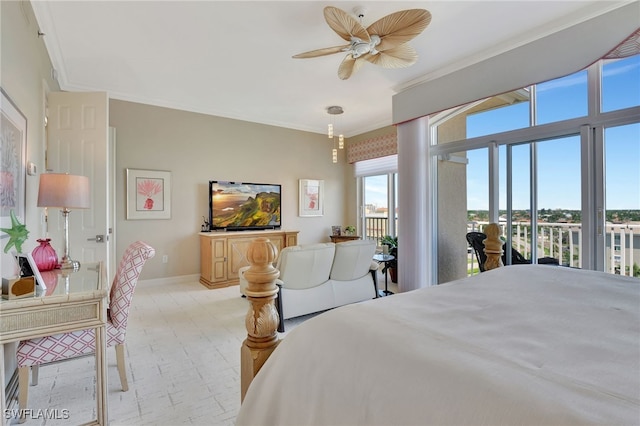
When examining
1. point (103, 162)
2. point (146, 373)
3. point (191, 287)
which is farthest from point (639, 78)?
point (191, 287)

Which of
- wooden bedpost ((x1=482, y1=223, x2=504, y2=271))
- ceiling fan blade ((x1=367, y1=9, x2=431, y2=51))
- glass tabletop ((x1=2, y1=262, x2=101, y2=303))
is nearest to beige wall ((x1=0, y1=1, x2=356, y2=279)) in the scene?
glass tabletop ((x1=2, y1=262, x2=101, y2=303))

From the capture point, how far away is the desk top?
1.41m

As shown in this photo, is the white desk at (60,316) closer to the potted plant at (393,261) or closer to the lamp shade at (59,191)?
the lamp shade at (59,191)

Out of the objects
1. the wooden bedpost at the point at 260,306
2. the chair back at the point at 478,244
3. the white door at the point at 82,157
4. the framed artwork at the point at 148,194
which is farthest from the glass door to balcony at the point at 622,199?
the framed artwork at the point at 148,194

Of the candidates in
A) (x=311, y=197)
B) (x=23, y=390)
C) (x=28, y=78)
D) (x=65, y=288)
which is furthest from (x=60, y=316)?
(x=311, y=197)

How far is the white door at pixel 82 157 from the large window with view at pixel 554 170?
3.96 metres

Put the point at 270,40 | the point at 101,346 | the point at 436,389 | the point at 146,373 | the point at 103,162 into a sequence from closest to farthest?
the point at 436,389, the point at 101,346, the point at 146,373, the point at 270,40, the point at 103,162

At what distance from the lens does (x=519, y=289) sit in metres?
1.28

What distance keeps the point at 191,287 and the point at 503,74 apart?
15.6ft

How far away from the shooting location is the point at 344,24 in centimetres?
238

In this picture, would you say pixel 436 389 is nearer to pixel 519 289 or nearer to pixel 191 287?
pixel 519 289

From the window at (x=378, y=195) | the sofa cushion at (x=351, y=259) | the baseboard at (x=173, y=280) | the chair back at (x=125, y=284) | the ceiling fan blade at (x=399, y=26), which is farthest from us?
the window at (x=378, y=195)

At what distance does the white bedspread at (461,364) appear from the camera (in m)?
0.57

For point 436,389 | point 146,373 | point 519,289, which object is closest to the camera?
point 436,389
